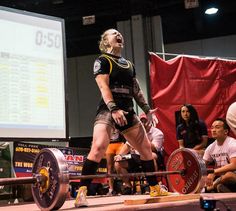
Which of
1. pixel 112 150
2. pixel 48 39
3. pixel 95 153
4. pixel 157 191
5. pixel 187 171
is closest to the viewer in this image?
pixel 95 153

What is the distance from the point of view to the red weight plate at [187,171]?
3.00m

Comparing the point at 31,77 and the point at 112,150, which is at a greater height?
the point at 31,77

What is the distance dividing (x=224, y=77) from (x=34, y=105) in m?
3.93

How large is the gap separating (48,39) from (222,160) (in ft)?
6.81

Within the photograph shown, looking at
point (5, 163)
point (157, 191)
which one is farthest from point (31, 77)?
point (157, 191)

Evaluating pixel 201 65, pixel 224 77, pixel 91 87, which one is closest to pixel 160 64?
pixel 201 65

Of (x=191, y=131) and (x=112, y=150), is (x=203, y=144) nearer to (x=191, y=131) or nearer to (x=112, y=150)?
(x=191, y=131)

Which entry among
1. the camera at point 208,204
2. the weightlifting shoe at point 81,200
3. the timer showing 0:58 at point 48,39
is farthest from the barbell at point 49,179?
the timer showing 0:58 at point 48,39

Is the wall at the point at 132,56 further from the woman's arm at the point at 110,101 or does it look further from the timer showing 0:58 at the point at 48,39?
the woman's arm at the point at 110,101

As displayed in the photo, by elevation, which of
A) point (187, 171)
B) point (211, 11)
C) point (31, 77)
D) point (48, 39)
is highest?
point (211, 11)

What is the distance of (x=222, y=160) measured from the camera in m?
4.18

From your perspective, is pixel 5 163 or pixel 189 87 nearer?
pixel 5 163

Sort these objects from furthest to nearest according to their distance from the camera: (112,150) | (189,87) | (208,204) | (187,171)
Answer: (189,87) → (112,150) → (187,171) → (208,204)

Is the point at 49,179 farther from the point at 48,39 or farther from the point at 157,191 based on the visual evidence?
the point at 48,39
